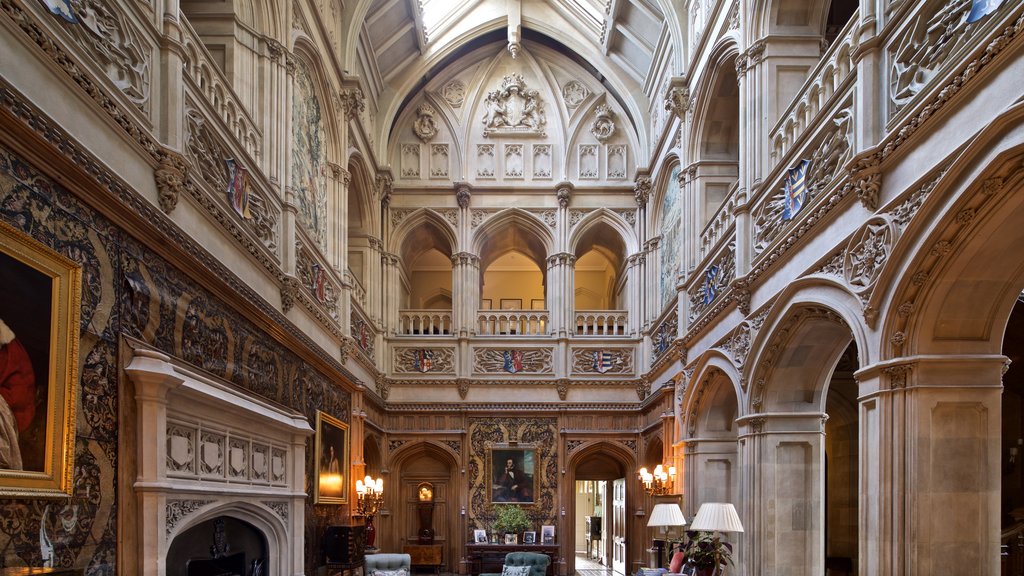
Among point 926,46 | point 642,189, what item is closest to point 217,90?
point 926,46

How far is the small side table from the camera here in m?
18.9

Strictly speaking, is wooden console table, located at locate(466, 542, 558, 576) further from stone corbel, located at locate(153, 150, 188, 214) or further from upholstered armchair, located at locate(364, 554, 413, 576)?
stone corbel, located at locate(153, 150, 188, 214)

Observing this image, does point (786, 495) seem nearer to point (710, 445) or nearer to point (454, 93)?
point (710, 445)

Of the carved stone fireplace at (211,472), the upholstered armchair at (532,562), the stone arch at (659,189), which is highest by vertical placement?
the stone arch at (659,189)

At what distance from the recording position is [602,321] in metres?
20.6

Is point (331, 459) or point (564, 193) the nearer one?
point (331, 459)

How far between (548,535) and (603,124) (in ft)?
33.7

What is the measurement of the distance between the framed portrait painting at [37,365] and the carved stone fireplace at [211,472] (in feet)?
3.12

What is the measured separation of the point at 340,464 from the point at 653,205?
923cm

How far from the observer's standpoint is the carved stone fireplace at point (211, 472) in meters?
6.17

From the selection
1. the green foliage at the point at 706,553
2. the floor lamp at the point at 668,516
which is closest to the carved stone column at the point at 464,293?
the floor lamp at the point at 668,516

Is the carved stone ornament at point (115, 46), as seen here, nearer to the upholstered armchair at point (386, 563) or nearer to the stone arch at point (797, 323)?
the stone arch at point (797, 323)

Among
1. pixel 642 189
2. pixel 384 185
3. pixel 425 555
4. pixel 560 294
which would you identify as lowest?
pixel 425 555

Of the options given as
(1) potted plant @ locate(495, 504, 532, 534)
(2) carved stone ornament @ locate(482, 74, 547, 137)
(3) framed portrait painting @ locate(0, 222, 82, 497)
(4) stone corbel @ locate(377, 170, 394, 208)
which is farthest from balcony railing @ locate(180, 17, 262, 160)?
(1) potted plant @ locate(495, 504, 532, 534)
